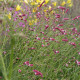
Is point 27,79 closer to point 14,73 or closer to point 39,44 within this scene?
point 14,73

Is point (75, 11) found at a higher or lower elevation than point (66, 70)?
higher

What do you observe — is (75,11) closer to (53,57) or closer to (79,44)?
(79,44)

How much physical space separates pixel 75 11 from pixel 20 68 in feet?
10.3

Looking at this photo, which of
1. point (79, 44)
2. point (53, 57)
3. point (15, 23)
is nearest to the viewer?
point (53, 57)

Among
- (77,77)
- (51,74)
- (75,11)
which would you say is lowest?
(77,77)

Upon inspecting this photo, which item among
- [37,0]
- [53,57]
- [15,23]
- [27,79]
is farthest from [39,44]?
[37,0]

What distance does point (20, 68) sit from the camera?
4.94 ft

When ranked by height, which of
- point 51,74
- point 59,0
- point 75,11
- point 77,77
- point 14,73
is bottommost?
point 77,77

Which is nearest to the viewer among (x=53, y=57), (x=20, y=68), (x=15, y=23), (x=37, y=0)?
(x=20, y=68)

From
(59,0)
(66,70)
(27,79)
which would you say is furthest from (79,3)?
(27,79)

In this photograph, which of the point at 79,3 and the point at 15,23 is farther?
the point at 79,3

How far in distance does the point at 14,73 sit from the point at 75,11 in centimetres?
318

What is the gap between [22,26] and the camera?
2.24 metres

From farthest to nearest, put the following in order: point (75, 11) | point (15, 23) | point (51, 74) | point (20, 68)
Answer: point (75, 11) → point (15, 23) → point (51, 74) → point (20, 68)
